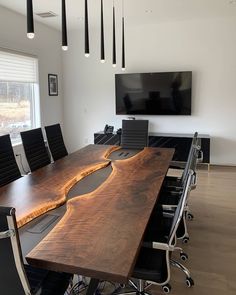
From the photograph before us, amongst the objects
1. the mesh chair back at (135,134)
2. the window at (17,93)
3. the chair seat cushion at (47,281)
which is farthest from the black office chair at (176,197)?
the window at (17,93)

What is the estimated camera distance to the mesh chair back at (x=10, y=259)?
114 centimetres

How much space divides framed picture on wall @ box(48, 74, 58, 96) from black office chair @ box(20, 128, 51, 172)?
3.14 m

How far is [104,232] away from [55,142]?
2333 mm

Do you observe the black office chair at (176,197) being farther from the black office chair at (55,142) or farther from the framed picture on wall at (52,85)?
the framed picture on wall at (52,85)

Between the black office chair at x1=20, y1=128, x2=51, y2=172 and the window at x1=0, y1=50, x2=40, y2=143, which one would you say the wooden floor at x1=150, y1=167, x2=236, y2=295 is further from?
the window at x1=0, y1=50, x2=40, y2=143

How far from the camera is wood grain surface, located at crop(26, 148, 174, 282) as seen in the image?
1.30 m

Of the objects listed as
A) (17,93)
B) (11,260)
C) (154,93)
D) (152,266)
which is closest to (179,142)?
(154,93)

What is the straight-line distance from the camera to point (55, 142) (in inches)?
147

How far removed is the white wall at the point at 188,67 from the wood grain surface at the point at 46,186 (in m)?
3.15

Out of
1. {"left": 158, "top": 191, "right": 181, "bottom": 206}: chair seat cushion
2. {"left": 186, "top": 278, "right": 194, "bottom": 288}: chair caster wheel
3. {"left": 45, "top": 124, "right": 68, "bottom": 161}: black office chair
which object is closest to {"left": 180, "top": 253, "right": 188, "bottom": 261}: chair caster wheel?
{"left": 186, "top": 278, "right": 194, "bottom": 288}: chair caster wheel

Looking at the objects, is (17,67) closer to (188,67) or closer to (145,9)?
(145,9)

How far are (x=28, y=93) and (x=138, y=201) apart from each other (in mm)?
4406

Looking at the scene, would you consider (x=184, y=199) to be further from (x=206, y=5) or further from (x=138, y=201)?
(x=206, y=5)

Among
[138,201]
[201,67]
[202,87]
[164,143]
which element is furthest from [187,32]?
[138,201]
